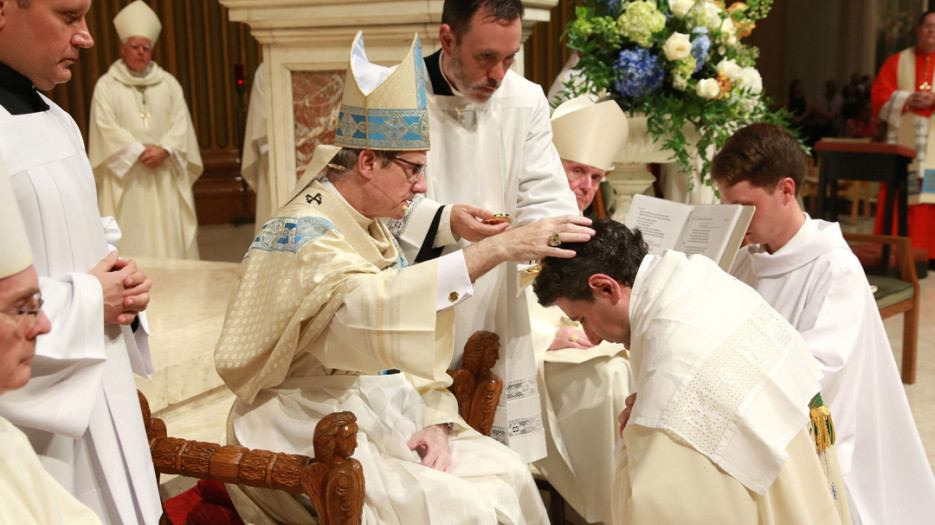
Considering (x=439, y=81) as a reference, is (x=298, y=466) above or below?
below

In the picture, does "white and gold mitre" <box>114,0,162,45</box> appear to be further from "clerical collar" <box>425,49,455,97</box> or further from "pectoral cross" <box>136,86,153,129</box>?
"clerical collar" <box>425,49,455,97</box>

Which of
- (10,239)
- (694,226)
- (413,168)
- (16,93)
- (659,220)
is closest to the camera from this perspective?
(10,239)

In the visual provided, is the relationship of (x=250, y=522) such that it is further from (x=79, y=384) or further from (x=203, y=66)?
(x=203, y=66)

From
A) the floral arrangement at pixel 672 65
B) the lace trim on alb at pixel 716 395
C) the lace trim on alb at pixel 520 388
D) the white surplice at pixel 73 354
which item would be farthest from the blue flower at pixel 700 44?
the white surplice at pixel 73 354

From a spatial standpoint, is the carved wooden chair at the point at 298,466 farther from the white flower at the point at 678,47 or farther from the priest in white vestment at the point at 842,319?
the white flower at the point at 678,47

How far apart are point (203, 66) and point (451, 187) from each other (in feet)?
27.7

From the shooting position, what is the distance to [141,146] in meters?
6.97

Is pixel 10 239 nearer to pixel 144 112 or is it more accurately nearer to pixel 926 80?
pixel 144 112

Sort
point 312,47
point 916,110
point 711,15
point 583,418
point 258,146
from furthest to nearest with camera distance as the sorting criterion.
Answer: point 916,110 < point 258,146 < point 312,47 < point 711,15 < point 583,418

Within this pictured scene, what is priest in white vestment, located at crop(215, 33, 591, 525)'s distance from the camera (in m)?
2.21

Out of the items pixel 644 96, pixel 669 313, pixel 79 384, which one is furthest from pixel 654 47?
pixel 79 384

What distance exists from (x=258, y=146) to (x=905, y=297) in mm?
4997

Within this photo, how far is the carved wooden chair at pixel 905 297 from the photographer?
5.20 m

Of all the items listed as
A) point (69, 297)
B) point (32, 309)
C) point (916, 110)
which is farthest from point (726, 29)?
point (916, 110)
